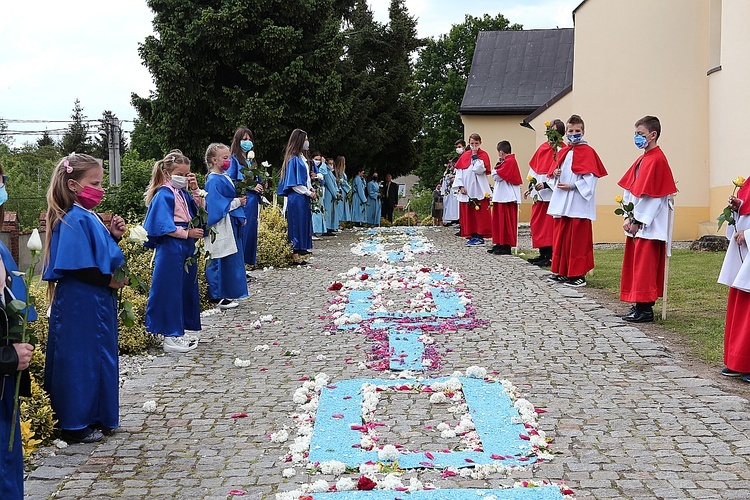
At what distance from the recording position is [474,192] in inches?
799

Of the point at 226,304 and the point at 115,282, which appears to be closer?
the point at 115,282

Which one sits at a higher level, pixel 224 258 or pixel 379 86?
pixel 379 86

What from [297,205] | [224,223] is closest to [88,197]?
[224,223]

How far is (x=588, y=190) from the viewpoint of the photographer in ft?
41.6

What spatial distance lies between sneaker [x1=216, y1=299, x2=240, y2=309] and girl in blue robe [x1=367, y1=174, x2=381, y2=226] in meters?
22.4

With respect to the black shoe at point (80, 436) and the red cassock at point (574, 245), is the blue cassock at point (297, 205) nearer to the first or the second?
the red cassock at point (574, 245)

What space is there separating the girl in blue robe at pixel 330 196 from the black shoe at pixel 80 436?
58.5 feet

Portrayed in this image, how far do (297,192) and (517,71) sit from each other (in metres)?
24.8

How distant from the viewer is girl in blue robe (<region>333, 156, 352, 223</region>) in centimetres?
2636

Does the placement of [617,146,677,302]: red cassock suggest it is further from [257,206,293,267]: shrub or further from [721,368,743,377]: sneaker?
[257,206,293,267]: shrub

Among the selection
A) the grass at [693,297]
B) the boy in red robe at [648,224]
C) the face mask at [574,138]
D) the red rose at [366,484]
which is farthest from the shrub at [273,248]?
the red rose at [366,484]

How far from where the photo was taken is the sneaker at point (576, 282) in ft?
43.0

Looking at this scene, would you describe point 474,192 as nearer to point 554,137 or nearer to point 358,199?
point 554,137

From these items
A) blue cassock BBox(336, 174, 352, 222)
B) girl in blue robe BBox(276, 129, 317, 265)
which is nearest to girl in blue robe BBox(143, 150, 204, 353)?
girl in blue robe BBox(276, 129, 317, 265)
